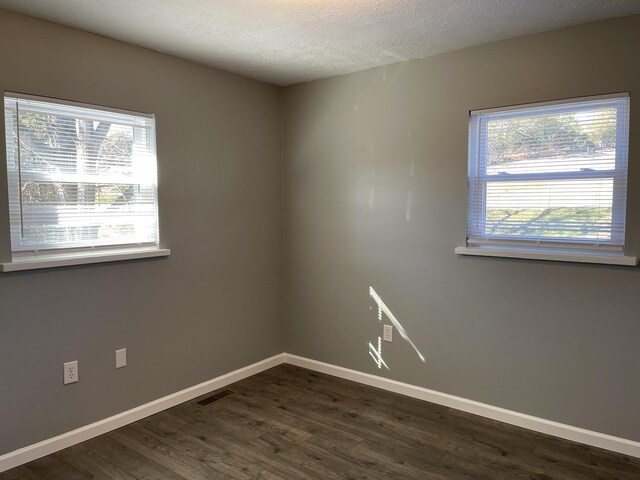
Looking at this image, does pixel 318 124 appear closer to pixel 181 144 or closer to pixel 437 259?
pixel 181 144

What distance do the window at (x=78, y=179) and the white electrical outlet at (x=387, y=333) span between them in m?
1.74

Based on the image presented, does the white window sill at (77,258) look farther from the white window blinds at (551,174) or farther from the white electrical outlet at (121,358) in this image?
the white window blinds at (551,174)

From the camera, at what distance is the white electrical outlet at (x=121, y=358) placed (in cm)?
286

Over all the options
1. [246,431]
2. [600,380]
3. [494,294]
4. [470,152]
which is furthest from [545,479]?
[470,152]

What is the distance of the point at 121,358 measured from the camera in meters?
2.88

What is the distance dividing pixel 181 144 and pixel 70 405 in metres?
1.73

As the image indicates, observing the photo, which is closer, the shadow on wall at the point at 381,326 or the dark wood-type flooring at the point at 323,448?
the dark wood-type flooring at the point at 323,448

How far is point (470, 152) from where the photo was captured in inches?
118

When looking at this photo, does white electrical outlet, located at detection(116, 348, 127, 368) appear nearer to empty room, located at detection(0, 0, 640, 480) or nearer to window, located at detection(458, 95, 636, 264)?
empty room, located at detection(0, 0, 640, 480)

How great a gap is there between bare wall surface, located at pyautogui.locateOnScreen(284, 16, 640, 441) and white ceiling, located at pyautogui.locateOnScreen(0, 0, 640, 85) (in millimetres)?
239

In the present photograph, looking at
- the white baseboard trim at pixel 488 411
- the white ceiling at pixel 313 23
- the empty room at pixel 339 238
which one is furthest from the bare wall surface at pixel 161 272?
the white baseboard trim at pixel 488 411

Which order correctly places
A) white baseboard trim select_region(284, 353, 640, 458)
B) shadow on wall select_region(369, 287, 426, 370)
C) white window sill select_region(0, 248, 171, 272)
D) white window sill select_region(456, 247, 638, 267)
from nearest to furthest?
white window sill select_region(0, 248, 171, 272) → white window sill select_region(456, 247, 638, 267) → white baseboard trim select_region(284, 353, 640, 458) → shadow on wall select_region(369, 287, 426, 370)

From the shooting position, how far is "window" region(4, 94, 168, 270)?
243 centimetres

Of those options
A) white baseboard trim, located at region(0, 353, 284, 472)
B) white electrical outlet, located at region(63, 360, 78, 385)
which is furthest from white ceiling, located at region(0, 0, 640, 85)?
white baseboard trim, located at region(0, 353, 284, 472)
